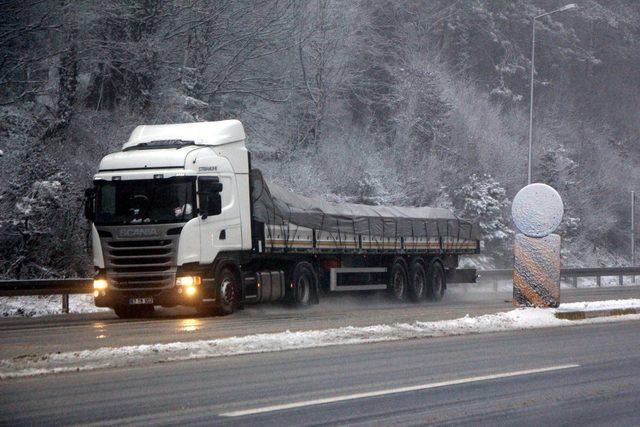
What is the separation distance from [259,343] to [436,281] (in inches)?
716

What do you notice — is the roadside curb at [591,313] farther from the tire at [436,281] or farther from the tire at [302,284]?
the tire at [436,281]

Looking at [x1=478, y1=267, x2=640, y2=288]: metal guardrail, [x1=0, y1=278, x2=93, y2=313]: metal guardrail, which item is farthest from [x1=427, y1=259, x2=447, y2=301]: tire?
[x1=0, y1=278, x2=93, y2=313]: metal guardrail

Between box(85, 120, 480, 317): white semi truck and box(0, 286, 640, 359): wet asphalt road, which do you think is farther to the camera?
box(85, 120, 480, 317): white semi truck

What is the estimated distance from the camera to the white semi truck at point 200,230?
21.6 metres

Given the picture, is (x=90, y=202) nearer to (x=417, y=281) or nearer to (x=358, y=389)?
(x=417, y=281)

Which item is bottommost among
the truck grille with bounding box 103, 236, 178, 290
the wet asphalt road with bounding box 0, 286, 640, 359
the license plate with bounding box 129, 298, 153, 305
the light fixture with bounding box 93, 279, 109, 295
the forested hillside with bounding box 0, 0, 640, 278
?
the wet asphalt road with bounding box 0, 286, 640, 359

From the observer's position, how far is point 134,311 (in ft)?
77.3

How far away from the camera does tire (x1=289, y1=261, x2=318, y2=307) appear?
2588 cm

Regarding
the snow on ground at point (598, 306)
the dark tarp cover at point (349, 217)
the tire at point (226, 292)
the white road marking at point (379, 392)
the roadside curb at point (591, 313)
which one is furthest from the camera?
the dark tarp cover at point (349, 217)

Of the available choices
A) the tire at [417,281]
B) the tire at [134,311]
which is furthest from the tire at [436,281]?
the tire at [134,311]

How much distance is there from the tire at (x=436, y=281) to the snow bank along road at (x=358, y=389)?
1727cm

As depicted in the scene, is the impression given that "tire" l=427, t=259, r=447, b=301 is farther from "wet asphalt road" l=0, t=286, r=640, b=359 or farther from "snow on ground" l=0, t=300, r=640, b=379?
"snow on ground" l=0, t=300, r=640, b=379

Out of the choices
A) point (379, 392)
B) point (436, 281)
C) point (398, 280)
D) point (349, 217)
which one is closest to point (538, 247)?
point (349, 217)

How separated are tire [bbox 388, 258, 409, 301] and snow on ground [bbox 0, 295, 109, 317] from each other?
7.58 meters
